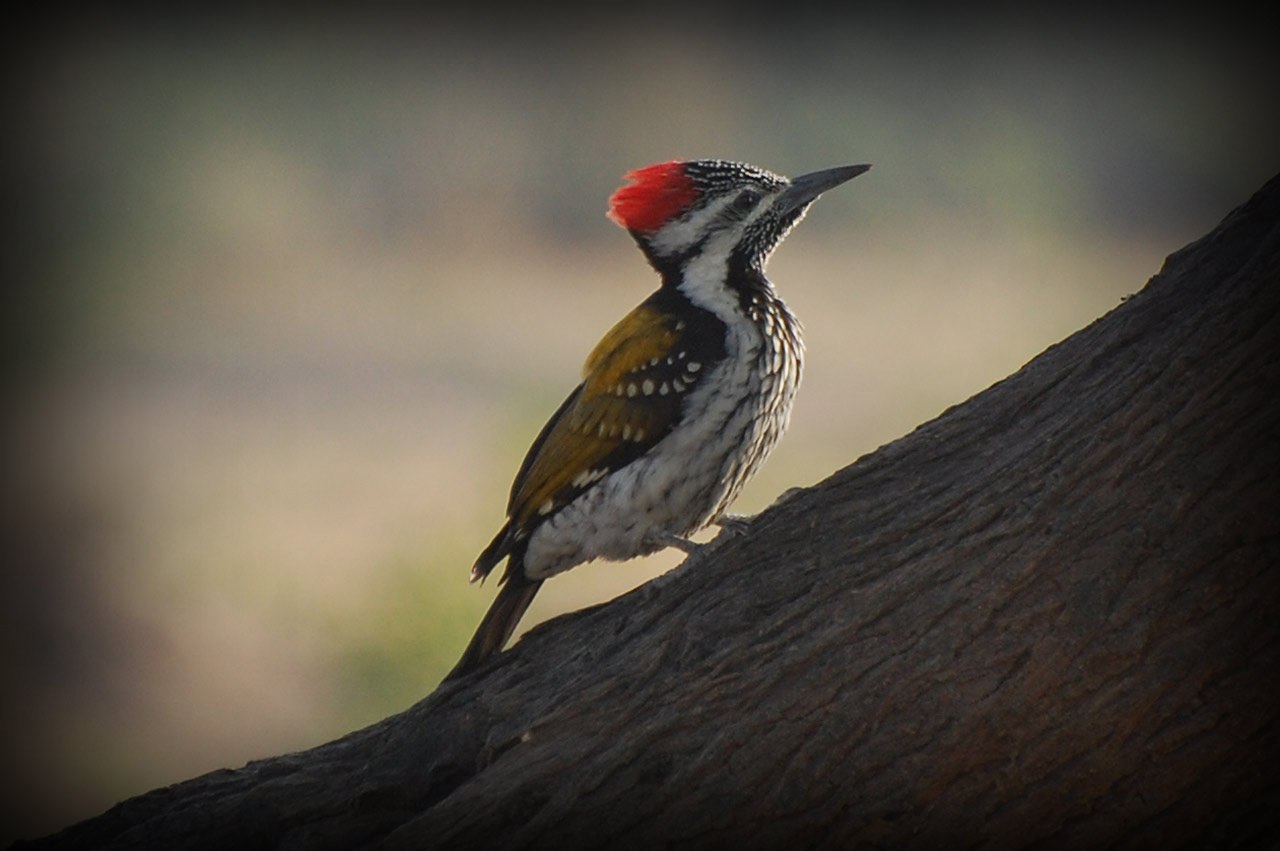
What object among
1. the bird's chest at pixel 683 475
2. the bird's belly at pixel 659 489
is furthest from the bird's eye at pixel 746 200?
the bird's belly at pixel 659 489

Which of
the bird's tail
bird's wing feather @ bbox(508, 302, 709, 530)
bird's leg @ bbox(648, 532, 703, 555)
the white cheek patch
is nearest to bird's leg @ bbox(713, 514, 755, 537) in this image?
bird's leg @ bbox(648, 532, 703, 555)

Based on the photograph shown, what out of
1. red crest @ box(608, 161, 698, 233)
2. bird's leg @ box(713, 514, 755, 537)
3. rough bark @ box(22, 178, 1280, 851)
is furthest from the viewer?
red crest @ box(608, 161, 698, 233)

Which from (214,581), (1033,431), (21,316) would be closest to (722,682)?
(1033,431)

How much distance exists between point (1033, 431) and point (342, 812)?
186 centimetres

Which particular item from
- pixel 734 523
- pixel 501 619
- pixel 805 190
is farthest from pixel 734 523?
pixel 805 190

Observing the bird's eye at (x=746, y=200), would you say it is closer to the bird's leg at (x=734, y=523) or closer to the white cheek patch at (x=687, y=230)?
the white cheek patch at (x=687, y=230)

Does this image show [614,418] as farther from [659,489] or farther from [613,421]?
[659,489]

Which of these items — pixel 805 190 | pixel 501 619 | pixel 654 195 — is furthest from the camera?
pixel 805 190

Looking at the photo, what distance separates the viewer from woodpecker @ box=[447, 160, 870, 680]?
4242mm

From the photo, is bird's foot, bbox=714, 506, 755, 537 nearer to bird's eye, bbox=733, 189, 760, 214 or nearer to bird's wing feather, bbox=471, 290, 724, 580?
bird's wing feather, bbox=471, 290, 724, 580

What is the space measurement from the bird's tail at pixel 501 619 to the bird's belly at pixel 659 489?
0.14ft

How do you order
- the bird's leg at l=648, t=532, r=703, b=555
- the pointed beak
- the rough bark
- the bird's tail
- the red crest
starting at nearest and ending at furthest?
the rough bark, the bird's tail, the bird's leg at l=648, t=532, r=703, b=555, the red crest, the pointed beak

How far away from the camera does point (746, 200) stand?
15.0 feet

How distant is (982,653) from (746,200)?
1.91m
